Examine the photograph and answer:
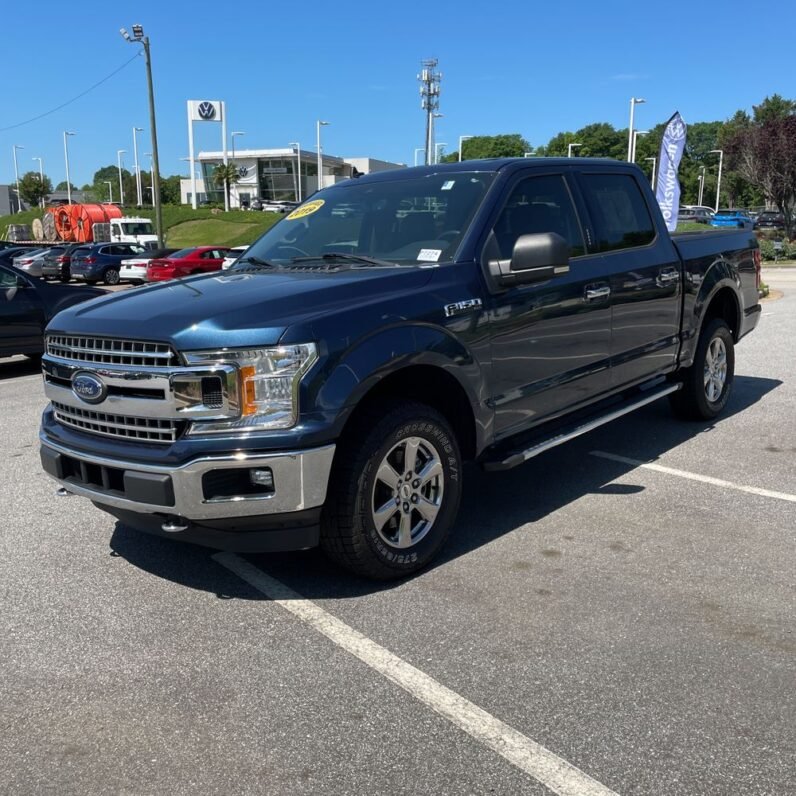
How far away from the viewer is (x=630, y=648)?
3.29 meters

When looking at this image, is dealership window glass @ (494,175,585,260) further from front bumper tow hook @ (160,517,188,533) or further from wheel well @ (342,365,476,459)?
front bumper tow hook @ (160,517,188,533)

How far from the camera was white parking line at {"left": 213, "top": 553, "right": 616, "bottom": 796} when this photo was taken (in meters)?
2.53

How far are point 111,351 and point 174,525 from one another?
794 millimetres

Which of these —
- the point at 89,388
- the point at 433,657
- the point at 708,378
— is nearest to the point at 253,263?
the point at 89,388

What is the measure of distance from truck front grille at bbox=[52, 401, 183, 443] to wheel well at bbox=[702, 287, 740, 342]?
188 inches

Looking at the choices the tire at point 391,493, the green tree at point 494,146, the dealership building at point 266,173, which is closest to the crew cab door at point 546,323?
the tire at point 391,493

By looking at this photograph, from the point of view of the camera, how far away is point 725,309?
7062 millimetres

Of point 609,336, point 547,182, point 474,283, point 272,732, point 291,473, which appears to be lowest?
point 272,732

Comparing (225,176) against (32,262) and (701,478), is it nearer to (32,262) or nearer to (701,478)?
(32,262)

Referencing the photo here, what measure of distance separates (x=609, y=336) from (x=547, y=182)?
3.38ft

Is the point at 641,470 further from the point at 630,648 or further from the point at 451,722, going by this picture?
the point at 451,722

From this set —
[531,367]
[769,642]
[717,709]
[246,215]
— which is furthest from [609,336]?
[246,215]

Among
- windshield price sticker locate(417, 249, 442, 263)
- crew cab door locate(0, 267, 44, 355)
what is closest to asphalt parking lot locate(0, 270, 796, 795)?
windshield price sticker locate(417, 249, 442, 263)

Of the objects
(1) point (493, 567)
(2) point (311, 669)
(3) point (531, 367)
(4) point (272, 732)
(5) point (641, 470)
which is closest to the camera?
(4) point (272, 732)
